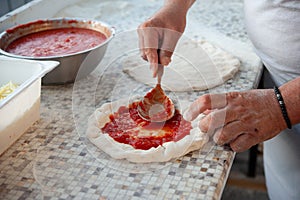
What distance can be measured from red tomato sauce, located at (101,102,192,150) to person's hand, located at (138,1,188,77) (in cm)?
17

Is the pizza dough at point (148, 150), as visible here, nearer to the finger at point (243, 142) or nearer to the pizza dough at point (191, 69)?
the finger at point (243, 142)

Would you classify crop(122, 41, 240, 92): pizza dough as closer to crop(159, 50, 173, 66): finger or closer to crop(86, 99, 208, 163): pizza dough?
crop(159, 50, 173, 66): finger

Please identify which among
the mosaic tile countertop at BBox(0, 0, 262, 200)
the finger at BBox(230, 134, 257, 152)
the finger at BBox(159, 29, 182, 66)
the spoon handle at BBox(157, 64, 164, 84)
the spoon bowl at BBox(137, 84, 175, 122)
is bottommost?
the mosaic tile countertop at BBox(0, 0, 262, 200)

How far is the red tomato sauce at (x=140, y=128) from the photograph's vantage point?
3.84 feet

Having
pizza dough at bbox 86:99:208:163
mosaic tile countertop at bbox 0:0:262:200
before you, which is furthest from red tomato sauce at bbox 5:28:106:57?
pizza dough at bbox 86:99:208:163

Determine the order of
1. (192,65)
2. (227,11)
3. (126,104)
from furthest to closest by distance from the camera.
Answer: (227,11) → (192,65) → (126,104)

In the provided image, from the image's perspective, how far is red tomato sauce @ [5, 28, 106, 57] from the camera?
4.84ft

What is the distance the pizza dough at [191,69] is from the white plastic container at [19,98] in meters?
0.41

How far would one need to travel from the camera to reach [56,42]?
1.55m

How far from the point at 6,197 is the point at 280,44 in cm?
92

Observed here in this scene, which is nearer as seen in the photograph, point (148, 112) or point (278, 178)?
point (148, 112)

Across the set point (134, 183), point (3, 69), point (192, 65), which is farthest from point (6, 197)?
point (192, 65)

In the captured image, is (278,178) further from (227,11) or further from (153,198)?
(227,11)

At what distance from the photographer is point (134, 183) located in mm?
1022
